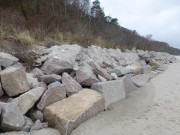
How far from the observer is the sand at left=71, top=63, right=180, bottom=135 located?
1.93 metres

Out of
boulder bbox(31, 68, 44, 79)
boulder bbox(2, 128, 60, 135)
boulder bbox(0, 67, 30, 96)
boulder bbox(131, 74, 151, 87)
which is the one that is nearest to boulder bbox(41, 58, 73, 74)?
boulder bbox(31, 68, 44, 79)

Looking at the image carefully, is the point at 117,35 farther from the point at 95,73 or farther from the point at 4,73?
the point at 4,73

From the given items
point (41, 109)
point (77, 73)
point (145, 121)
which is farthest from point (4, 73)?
point (145, 121)

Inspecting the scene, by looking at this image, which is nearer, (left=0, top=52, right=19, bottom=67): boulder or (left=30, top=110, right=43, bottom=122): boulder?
(left=30, top=110, right=43, bottom=122): boulder

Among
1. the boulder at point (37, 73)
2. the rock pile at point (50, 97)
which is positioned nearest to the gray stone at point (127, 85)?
the rock pile at point (50, 97)

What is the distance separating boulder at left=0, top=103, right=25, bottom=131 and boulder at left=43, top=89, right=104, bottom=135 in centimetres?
40

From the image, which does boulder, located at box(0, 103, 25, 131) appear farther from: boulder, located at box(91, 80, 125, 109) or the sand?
boulder, located at box(91, 80, 125, 109)

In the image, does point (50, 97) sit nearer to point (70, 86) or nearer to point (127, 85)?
point (70, 86)

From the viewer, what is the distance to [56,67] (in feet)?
9.78

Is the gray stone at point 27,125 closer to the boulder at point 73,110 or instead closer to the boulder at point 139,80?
the boulder at point 73,110

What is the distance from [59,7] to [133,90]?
26.2 feet

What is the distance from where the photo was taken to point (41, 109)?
2125mm

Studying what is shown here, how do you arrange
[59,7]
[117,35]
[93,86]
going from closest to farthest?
[93,86], [59,7], [117,35]

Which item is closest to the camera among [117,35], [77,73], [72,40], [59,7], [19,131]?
[19,131]
